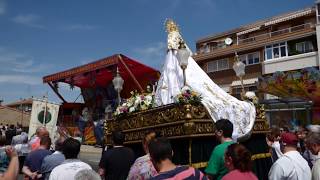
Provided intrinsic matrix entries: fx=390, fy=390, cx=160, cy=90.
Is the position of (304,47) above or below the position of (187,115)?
above

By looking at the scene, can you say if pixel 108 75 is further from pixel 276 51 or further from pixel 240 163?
pixel 240 163

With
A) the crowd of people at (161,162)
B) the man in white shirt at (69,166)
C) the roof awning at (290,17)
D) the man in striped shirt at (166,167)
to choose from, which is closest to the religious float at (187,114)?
the crowd of people at (161,162)

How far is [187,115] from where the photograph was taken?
810 cm

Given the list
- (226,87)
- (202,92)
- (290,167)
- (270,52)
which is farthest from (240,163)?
(226,87)

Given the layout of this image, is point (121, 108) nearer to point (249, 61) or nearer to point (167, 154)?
point (167, 154)

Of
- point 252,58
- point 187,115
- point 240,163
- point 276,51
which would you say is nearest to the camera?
point 240,163

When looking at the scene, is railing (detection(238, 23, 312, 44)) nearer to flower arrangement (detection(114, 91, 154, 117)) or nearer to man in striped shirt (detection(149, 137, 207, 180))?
flower arrangement (detection(114, 91, 154, 117))

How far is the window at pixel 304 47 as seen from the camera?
33.6 m

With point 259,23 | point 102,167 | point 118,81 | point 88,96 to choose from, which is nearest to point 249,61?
point 259,23

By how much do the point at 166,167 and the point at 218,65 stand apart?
38.0m

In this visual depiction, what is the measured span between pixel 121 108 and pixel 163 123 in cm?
190

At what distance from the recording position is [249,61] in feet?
126

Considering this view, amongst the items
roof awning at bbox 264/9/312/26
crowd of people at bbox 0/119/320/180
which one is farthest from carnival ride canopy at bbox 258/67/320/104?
crowd of people at bbox 0/119/320/180

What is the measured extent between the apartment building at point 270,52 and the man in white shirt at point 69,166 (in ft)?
79.3
